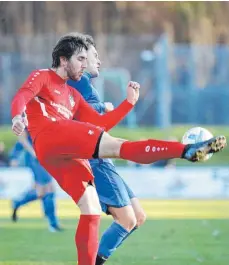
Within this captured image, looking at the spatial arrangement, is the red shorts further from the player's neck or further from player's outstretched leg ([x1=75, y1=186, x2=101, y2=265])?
the player's neck

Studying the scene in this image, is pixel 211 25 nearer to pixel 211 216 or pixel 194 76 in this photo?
pixel 194 76

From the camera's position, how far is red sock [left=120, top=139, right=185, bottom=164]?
16.3 feet

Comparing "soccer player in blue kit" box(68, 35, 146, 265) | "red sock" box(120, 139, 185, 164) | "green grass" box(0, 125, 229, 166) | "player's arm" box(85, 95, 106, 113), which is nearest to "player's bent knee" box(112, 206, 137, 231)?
"soccer player in blue kit" box(68, 35, 146, 265)

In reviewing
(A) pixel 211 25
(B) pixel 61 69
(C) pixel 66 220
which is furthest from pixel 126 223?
(A) pixel 211 25

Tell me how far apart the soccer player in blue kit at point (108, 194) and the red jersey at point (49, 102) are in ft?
1.07

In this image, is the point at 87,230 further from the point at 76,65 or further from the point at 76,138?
the point at 76,65

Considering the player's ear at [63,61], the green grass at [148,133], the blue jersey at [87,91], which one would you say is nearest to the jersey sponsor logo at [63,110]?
the player's ear at [63,61]

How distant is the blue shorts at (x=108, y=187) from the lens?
5.95 meters

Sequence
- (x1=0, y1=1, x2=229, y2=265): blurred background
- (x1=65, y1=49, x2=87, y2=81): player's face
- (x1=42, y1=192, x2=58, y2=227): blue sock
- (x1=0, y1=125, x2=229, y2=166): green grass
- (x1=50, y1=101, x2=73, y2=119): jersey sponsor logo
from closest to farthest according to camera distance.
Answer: (x1=50, y1=101, x2=73, y2=119): jersey sponsor logo, (x1=65, y1=49, x2=87, y2=81): player's face, (x1=0, y1=1, x2=229, y2=265): blurred background, (x1=42, y1=192, x2=58, y2=227): blue sock, (x1=0, y1=125, x2=229, y2=166): green grass

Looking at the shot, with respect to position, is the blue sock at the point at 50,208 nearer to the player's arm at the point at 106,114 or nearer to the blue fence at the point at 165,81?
the player's arm at the point at 106,114

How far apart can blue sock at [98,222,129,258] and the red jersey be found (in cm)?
66

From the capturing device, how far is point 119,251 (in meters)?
7.97

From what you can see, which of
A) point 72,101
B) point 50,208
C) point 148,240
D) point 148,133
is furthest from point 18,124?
point 148,133

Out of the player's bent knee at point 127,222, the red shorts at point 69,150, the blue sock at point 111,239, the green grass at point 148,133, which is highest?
the red shorts at point 69,150
